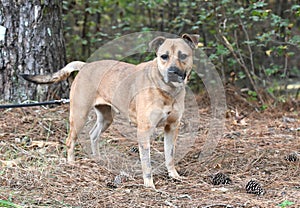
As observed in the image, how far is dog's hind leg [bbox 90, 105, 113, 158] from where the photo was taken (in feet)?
18.8

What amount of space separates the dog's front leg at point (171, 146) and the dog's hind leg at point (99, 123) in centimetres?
98

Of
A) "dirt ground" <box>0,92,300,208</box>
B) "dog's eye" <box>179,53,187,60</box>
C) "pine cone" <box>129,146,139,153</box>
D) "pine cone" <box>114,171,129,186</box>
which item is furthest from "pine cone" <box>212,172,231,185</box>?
"pine cone" <box>129,146,139,153</box>

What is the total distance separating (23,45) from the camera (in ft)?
21.8

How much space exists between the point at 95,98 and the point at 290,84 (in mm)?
5537

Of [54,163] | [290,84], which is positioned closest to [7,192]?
[54,163]

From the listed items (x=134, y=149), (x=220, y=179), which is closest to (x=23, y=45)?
(x=134, y=149)

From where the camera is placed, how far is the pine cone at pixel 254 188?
4.23m

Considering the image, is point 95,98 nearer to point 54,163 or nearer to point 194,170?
point 54,163

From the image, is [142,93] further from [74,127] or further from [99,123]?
[99,123]

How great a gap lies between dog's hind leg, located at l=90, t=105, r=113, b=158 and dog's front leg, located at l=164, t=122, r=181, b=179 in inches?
38.8

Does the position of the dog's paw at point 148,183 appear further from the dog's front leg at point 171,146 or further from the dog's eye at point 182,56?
the dog's eye at point 182,56

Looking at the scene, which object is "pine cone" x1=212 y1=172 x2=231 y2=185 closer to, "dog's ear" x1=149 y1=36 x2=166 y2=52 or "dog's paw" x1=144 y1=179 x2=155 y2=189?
"dog's paw" x1=144 y1=179 x2=155 y2=189

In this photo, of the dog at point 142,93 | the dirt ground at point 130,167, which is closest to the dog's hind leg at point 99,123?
the dog at point 142,93

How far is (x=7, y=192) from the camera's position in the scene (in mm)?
4008
